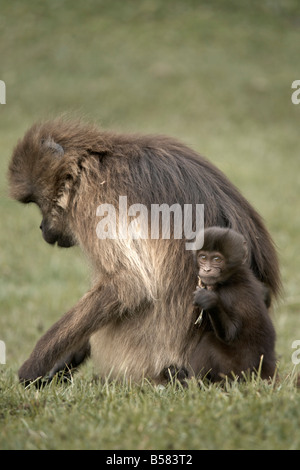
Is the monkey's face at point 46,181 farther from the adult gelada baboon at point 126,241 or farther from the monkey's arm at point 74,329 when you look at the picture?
the monkey's arm at point 74,329

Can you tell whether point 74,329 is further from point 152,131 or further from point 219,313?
point 152,131

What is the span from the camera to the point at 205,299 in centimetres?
416

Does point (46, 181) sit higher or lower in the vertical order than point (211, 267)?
higher

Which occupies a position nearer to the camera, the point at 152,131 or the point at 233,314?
the point at 233,314

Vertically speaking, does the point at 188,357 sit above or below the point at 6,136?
below

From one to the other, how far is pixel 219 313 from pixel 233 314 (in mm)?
96

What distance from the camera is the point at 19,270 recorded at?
11.2 meters

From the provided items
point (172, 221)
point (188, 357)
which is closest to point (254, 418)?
point (188, 357)

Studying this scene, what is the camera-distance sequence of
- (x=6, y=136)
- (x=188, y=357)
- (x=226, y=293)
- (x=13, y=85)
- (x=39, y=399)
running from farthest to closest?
(x=13, y=85) → (x=6, y=136) → (x=188, y=357) → (x=226, y=293) → (x=39, y=399)

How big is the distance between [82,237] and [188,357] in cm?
105

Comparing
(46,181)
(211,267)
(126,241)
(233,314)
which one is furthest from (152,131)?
(233,314)

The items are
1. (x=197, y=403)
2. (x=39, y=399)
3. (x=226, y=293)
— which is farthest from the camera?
(x=226, y=293)

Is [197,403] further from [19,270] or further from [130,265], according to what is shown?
[19,270]

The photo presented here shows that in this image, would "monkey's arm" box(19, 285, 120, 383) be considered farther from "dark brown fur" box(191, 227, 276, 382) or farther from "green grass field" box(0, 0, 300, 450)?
"dark brown fur" box(191, 227, 276, 382)
